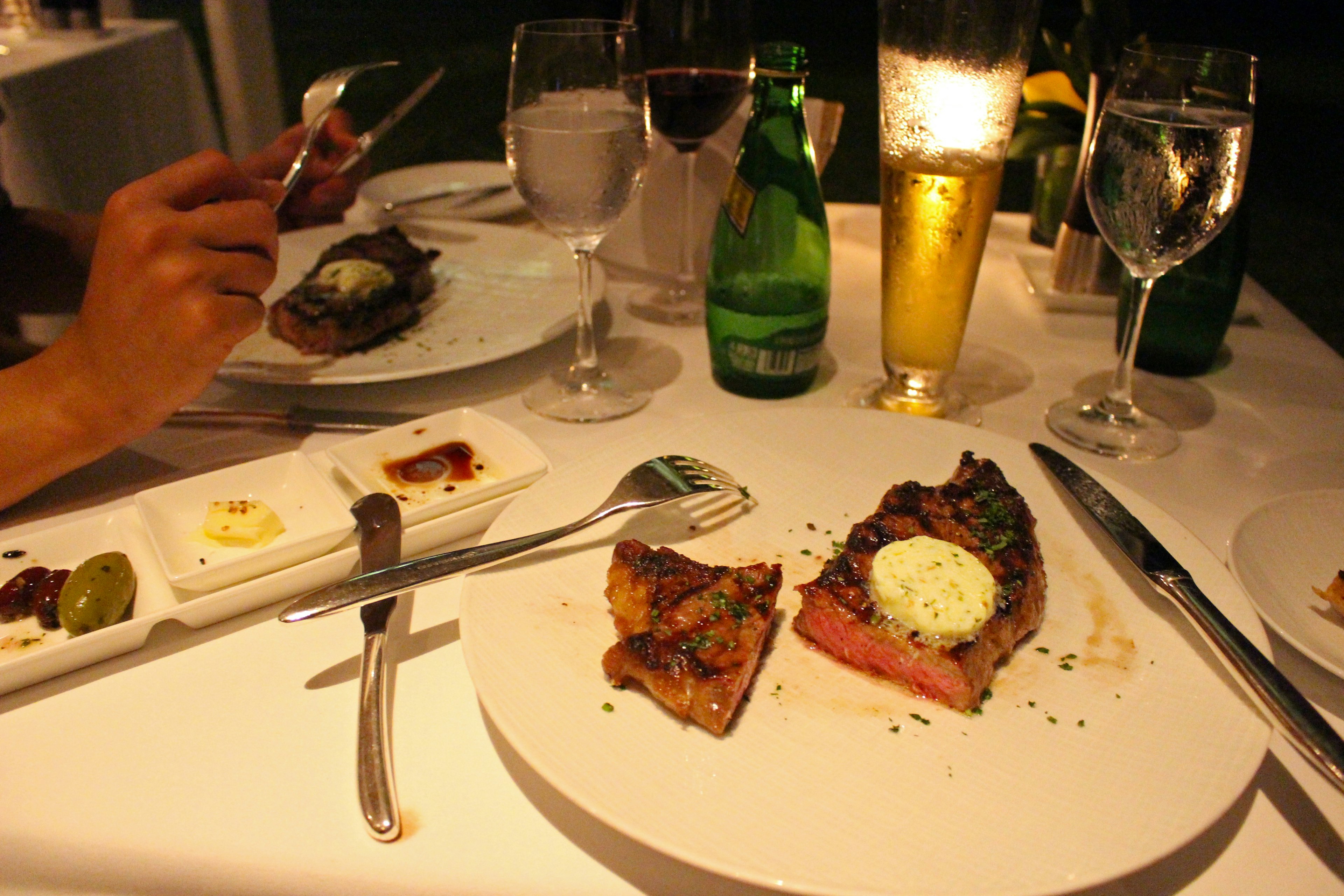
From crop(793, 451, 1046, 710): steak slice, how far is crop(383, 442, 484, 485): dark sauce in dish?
65 centimetres

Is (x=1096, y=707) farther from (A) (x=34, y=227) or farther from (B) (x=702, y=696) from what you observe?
(A) (x=34, y=227)

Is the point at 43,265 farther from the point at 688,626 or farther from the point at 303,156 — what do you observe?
the point at 688,626

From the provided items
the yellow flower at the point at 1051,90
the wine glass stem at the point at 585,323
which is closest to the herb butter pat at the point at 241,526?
the wine glass stem at the point at 585,323

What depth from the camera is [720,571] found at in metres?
1.17

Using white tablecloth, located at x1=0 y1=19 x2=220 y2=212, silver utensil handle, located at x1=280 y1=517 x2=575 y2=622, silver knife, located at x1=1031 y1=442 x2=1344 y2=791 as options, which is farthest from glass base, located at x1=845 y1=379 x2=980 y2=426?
white tablecloth, located at x1=0 y1=19 x2=220 y2=212

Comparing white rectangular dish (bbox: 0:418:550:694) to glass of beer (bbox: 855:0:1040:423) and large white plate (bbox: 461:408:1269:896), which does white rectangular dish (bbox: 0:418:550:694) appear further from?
glass of beer (bbox: 855:0:1040:423)

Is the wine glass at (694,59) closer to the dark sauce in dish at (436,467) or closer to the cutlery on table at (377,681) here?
the dark sauce in dish at (436,467)

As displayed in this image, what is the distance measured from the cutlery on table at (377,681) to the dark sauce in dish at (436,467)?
10 centimetres

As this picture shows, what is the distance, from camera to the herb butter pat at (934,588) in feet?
3.45

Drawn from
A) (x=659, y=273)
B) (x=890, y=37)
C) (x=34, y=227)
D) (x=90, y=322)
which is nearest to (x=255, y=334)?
(x=90, y=322)

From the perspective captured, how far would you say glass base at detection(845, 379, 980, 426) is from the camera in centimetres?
177

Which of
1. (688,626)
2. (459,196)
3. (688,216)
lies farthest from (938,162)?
(459,196)

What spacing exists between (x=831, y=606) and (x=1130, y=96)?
3.55ft

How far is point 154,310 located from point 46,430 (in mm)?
249
